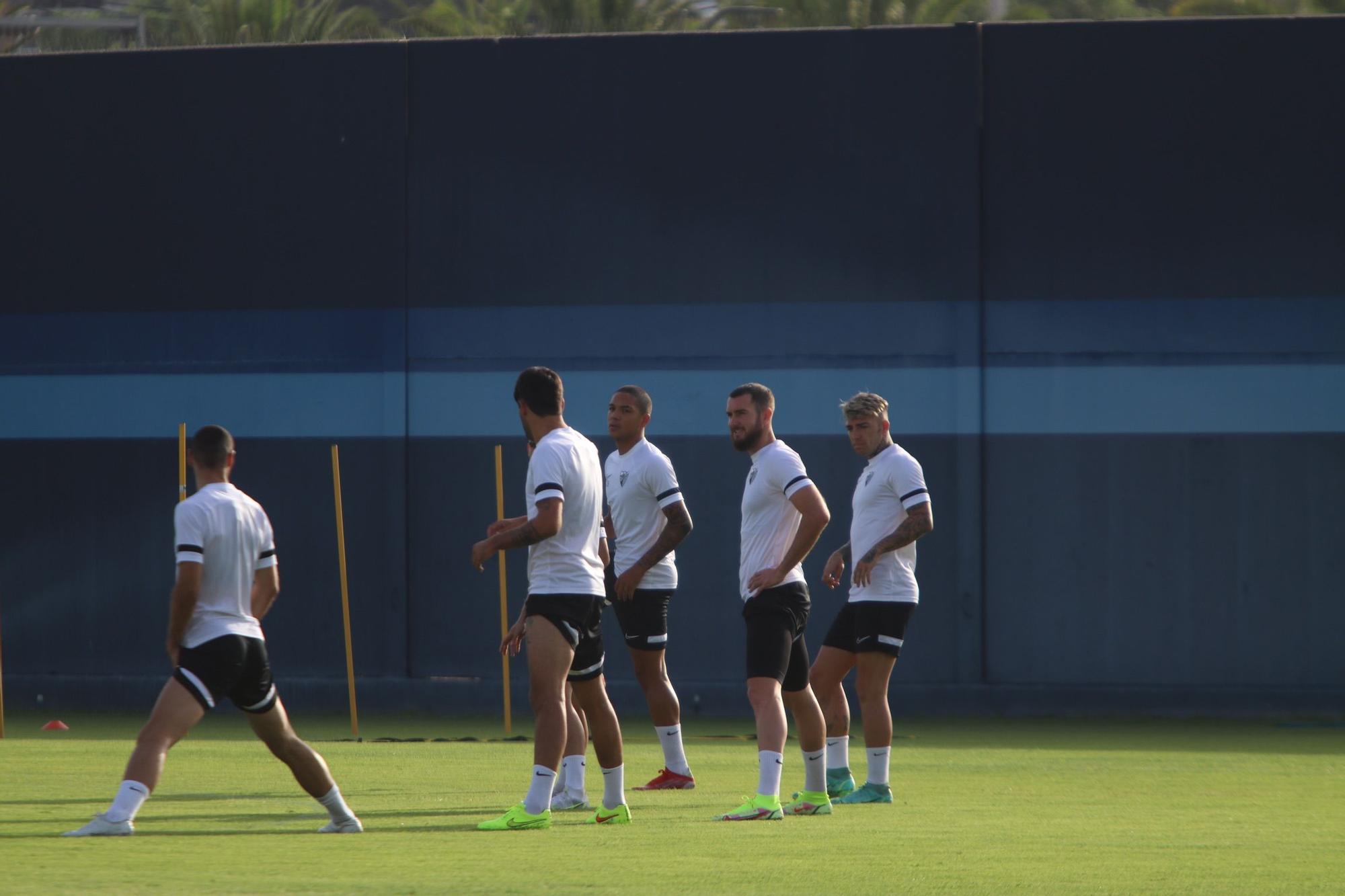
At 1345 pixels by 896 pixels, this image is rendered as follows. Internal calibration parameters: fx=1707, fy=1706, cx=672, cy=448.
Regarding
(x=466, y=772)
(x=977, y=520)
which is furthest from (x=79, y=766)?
(x=977, y=520)

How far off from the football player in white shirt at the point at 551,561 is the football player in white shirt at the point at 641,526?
1.15 meters

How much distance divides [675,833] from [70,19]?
19858mm

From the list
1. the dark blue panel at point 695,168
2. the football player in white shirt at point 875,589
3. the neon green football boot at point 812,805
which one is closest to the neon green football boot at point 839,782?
the football player in white shirt at point 875,589

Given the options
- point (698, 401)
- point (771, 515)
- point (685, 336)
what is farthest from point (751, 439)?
point (685, 336)

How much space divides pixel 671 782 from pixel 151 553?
8.42 m

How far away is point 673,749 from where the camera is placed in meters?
9.65

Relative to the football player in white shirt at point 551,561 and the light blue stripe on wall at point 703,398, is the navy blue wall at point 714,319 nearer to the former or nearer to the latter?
the light blue stripe on wall at point 703,398

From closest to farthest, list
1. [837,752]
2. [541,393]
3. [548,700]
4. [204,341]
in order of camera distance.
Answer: [548,700], [541,393], [837,752], [204,341]

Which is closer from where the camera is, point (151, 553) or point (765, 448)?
point (765, 448)

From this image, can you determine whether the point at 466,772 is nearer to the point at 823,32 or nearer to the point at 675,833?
the point at 675,833

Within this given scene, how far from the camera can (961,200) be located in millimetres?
15422

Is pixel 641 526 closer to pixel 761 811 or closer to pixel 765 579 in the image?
pixel 765 579

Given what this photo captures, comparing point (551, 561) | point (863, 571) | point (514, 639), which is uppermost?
point (551, 561)

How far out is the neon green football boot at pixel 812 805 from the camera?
330 inches
